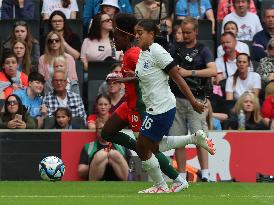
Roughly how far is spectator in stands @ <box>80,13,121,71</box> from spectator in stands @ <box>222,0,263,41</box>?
2.21 metres

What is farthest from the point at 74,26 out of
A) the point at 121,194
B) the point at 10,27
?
the point at 121,194

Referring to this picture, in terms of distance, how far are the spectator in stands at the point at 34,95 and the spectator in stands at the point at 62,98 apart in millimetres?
147

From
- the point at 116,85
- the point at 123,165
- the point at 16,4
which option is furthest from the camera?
the point at 16,4

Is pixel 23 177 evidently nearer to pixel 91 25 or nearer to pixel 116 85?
pixel 116 85

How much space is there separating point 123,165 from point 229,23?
4.33m

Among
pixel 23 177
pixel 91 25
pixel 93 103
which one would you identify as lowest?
pixel 23 177

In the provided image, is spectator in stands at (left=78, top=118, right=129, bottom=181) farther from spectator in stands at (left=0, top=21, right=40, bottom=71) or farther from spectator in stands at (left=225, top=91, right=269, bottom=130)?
spectator in stands at (left=0, top=21, right=40, bottom=71)

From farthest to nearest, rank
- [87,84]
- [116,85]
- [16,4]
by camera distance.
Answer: [16,4]
[87,84]
[116,85]

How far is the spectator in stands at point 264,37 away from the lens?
1908cm

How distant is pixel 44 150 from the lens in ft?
53.3

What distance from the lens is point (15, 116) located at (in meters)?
16.3

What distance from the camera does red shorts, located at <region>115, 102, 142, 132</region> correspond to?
505 inches

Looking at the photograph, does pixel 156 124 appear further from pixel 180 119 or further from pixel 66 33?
pixel 66 33

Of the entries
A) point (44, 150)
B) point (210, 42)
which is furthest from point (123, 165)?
point (210, 42)
